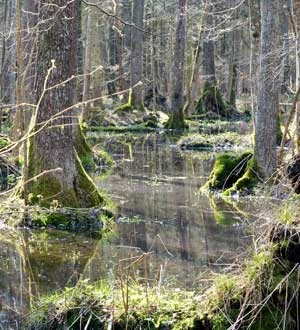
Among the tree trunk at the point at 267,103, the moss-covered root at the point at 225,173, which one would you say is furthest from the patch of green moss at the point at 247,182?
the moss-covered root at the point at 225,173

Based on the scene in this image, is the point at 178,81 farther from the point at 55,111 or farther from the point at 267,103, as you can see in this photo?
the point at 55,111

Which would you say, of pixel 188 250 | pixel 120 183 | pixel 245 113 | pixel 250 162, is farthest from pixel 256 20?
pixel 245 113

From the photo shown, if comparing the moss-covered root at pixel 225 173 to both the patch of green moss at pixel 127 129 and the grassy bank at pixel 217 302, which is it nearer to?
the grassy bank at pixel 217 302

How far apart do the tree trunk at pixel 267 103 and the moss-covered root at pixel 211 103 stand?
21.7 metres

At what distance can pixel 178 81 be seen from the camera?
32312mm

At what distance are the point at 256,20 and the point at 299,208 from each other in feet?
37.0

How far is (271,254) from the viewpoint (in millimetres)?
5652

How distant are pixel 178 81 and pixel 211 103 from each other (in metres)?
5.02

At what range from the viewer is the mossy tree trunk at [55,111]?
11172mm

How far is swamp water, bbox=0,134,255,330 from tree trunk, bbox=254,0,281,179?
4.69 ft

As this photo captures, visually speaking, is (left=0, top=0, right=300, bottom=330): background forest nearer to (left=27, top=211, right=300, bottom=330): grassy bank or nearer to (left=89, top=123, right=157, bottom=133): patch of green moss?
(left=27, top=211, right=300, bottom=330): grassy bank

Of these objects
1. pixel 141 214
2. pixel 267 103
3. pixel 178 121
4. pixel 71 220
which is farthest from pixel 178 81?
pixel 71 220

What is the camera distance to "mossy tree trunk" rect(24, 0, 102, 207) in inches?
440

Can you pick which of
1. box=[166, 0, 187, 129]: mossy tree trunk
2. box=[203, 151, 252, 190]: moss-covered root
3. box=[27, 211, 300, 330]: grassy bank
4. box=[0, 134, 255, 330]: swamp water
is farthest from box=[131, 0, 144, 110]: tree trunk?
box=[27, 211, 300, 330]: grassy bank
